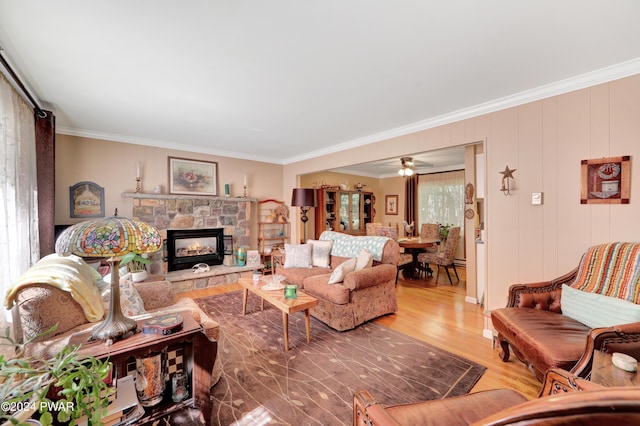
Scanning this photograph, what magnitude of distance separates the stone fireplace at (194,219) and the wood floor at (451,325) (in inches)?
9.3

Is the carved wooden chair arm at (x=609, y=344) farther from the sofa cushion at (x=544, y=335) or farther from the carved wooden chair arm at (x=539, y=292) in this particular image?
the carved wooden chair arm at (x=539, y=292)

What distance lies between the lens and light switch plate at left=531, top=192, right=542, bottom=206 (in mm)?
2514

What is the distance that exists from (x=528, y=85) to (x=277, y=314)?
11.9 feet

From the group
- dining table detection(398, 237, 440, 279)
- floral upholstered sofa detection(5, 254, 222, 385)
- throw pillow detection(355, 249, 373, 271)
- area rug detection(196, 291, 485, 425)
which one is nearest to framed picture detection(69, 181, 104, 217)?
floral upholstered sofa detection(5, 254, 222, 385)

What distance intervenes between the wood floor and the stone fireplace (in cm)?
24

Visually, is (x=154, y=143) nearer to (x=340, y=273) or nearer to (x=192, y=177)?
(x=192, y=177)

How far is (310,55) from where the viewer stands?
199 centimetres

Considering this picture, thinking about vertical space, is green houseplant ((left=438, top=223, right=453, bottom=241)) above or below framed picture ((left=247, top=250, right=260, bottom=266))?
above

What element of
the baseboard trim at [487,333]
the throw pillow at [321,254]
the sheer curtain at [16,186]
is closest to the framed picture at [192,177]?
the sheer curtain at [16,186]

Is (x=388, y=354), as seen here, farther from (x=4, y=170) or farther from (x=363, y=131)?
(x=4, y=170)

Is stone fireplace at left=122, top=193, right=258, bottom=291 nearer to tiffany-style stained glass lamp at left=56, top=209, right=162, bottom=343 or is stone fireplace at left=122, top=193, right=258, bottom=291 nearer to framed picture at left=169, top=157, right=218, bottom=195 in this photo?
framed picture at left=169, top=157, right=218, bottom=195

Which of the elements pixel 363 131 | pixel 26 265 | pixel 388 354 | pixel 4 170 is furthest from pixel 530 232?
pixel 26 265

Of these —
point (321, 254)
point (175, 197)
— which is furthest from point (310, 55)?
point (175, 197)

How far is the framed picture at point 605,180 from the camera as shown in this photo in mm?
2109
